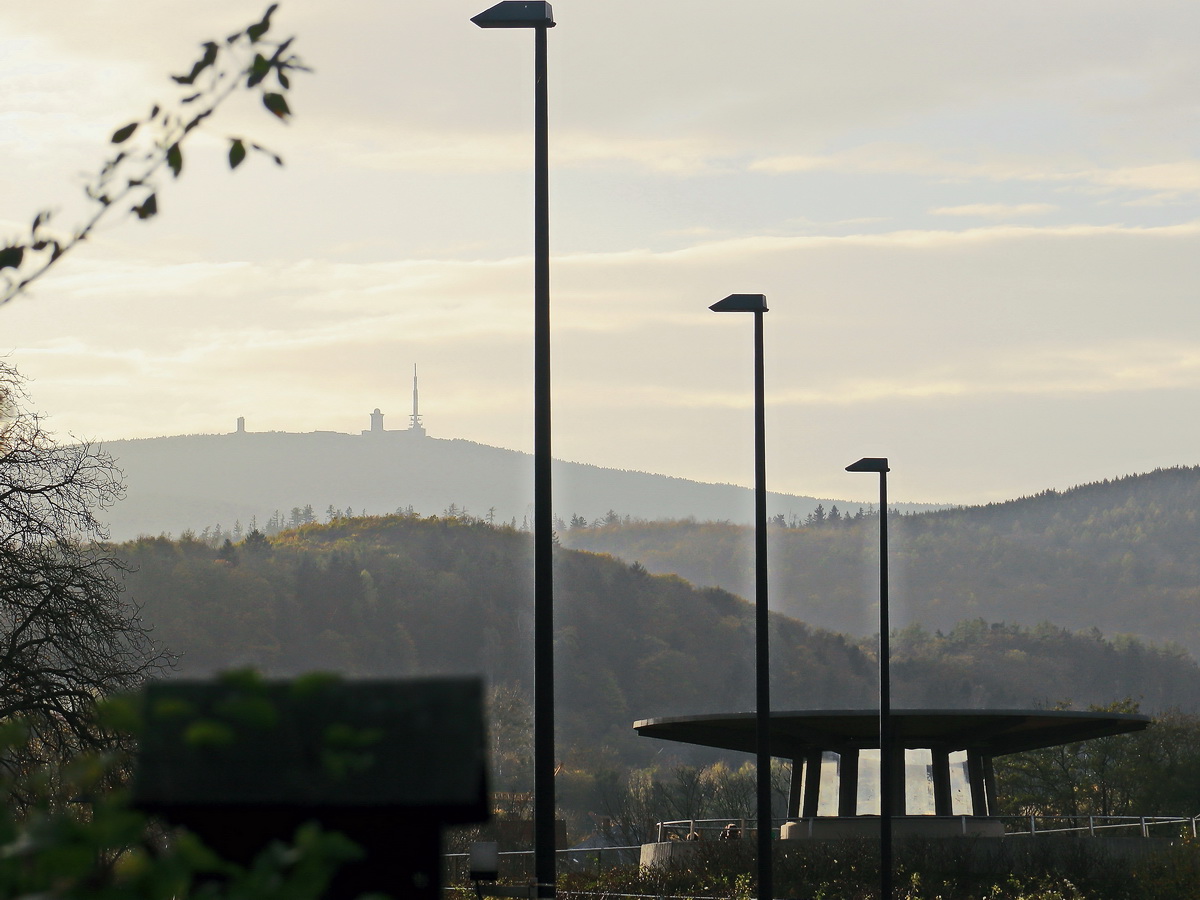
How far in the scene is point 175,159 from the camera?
585 centimetres

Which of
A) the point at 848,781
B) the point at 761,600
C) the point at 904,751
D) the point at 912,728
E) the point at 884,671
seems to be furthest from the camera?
the point at 848,781

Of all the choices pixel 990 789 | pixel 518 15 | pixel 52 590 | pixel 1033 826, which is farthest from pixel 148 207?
pixel 990 789

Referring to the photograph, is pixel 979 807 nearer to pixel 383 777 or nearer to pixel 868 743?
pixel 868 743

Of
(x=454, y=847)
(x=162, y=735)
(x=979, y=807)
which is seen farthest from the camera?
(x=454, y=847)

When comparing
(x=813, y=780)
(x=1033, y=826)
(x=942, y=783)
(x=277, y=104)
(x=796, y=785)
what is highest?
(x=277, y=104)

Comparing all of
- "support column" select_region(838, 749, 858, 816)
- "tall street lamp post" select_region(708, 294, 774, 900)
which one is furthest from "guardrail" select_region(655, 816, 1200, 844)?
"tall street lamp post" select_region(708, 294, 774, 900)

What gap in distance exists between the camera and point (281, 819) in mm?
5352

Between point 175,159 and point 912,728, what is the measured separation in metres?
44.0

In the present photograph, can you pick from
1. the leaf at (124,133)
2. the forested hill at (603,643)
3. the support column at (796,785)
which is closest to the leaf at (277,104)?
the leaf at (124,133)

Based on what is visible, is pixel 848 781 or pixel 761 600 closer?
pixel 761 600

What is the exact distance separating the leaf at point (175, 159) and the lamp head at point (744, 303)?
66.3 feet

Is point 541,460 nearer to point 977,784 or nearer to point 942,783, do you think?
point 942,783

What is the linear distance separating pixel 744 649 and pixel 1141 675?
43.7 metres

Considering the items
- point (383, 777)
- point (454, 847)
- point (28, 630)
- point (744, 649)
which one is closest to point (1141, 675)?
point (744, 649)
